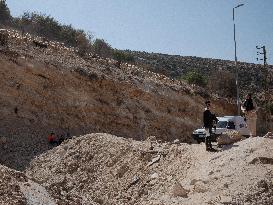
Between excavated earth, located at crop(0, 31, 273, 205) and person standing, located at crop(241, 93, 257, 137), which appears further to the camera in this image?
person standing, located at crop(241, 93, 257, 137)

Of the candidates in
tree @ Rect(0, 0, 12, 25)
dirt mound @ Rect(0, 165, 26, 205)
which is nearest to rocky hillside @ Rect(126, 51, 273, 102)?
tree @ Rect(0, 0, 12, 25)

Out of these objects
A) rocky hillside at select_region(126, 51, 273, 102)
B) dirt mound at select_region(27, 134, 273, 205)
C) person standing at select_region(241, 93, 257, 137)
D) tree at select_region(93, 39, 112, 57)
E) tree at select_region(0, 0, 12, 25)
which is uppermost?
tree at select_region(0, 0, 12, 25)

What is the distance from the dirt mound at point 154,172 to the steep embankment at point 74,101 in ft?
9.04

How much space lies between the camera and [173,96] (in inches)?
1298

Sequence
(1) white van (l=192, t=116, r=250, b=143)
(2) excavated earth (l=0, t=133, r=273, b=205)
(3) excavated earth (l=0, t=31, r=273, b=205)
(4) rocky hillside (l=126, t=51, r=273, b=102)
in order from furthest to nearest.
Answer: (4) rocky hillside (l=126, t=51, r=273, b=102)
(1) white van (l=192, t=116, r=250, b=143)
(3) excavated earth (l=0, t=31, r=273, b=205)
(2) excavated earth (l=0, t=133, r=273, b=205)

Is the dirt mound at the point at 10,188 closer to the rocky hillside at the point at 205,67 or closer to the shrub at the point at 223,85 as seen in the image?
the shrub at the point at 223,85

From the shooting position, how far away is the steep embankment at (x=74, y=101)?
883 inches

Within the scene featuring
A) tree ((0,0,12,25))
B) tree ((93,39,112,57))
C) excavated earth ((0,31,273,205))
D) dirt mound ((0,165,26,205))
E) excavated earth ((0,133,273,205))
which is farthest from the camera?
tree ((93,39,112,57))

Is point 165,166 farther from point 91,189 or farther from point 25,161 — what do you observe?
point 25,161

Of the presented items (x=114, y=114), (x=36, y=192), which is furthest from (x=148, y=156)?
(x=114, y=114)

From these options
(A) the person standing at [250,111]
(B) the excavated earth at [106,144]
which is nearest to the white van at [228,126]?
(B) the excavated earth at [106,144]

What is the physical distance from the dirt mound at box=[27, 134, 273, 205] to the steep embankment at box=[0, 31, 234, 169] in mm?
2754

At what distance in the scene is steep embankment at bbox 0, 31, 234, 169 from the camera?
883 inches

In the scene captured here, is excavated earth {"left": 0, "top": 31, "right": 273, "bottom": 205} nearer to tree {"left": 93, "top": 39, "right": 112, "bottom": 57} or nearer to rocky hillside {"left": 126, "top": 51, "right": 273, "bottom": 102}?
tree {"left": 93, "top": 39, "right": 112, "bottom": 57}
